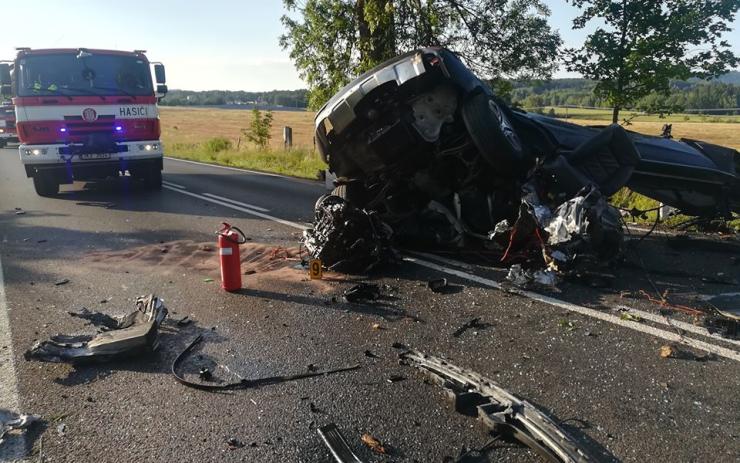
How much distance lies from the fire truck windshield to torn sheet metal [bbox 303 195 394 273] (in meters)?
6.70

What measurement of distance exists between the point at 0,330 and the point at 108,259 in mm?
2020

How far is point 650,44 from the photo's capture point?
7.88 metres

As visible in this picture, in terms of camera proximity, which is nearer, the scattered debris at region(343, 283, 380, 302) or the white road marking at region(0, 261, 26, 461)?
the white road marking at region(0, 261, 26, 461)

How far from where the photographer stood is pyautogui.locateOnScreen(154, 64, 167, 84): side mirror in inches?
402

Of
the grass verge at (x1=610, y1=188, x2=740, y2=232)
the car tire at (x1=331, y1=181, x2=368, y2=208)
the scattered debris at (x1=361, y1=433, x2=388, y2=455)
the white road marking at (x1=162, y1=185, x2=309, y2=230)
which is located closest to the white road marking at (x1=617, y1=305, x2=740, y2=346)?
the scattered debris at (x1=361, y1=433, x2=388, y2=455)

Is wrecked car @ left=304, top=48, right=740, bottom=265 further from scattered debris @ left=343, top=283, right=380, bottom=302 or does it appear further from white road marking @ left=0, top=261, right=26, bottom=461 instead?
white road marking @ left=0, top=261, right=26, bottom=461

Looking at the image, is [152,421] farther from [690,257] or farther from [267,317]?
[690,257]

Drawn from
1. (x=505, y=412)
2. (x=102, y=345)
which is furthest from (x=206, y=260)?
(x=505, y=412)

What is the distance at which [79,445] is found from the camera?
255 centimetres

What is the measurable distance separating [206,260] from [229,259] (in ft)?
4.19

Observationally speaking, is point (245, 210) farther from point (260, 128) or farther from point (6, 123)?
point (6, 123)

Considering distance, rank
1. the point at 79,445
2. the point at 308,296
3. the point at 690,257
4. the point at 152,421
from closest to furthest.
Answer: the point at 79,445 < the point at 152,421 < the point at 308,296 < the point at 690,257

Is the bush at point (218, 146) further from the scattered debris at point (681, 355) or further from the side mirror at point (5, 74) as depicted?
the scattered debris at point (681, 355)

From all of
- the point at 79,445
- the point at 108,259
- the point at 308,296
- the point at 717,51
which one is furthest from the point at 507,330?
the point at 717,51
